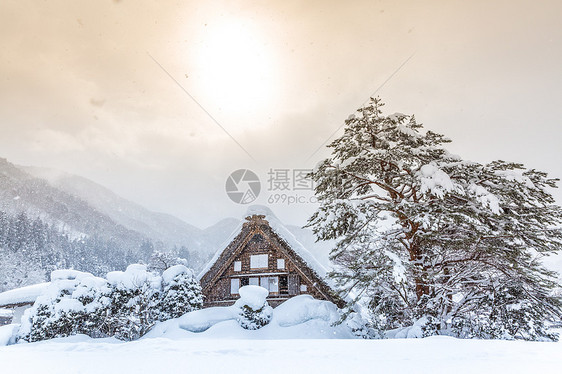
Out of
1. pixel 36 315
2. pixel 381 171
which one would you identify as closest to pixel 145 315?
pixel 36 315

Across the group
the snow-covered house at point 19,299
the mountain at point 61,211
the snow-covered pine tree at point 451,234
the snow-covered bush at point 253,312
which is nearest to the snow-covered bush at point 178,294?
the snow-covered bush at point 253,312

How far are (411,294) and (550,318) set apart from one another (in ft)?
15.1

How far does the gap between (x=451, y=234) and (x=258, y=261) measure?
13367 millimetres

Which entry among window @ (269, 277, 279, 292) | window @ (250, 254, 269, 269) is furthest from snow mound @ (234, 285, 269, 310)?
window @ (250, 254, 269, 269)

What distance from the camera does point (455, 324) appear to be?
9930 millimetres

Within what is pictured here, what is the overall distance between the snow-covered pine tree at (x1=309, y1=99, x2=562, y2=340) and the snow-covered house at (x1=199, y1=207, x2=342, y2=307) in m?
8.81

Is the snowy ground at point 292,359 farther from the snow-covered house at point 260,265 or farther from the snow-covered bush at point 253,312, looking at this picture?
the snow-covered house at point 260,265

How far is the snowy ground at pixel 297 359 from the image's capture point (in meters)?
4.44

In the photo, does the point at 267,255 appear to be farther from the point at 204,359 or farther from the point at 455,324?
the point at 204,359

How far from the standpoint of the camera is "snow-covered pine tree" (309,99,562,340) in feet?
30.5

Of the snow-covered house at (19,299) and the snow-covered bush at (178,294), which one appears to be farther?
the snow-covered house at (19,299)

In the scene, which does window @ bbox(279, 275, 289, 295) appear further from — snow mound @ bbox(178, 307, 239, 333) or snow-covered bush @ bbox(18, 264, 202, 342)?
snow-covered bush @ bbox(18, 264, 202, 342)

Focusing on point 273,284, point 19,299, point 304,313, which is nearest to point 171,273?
point 273,284

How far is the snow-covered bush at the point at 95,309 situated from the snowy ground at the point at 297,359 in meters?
8.53
